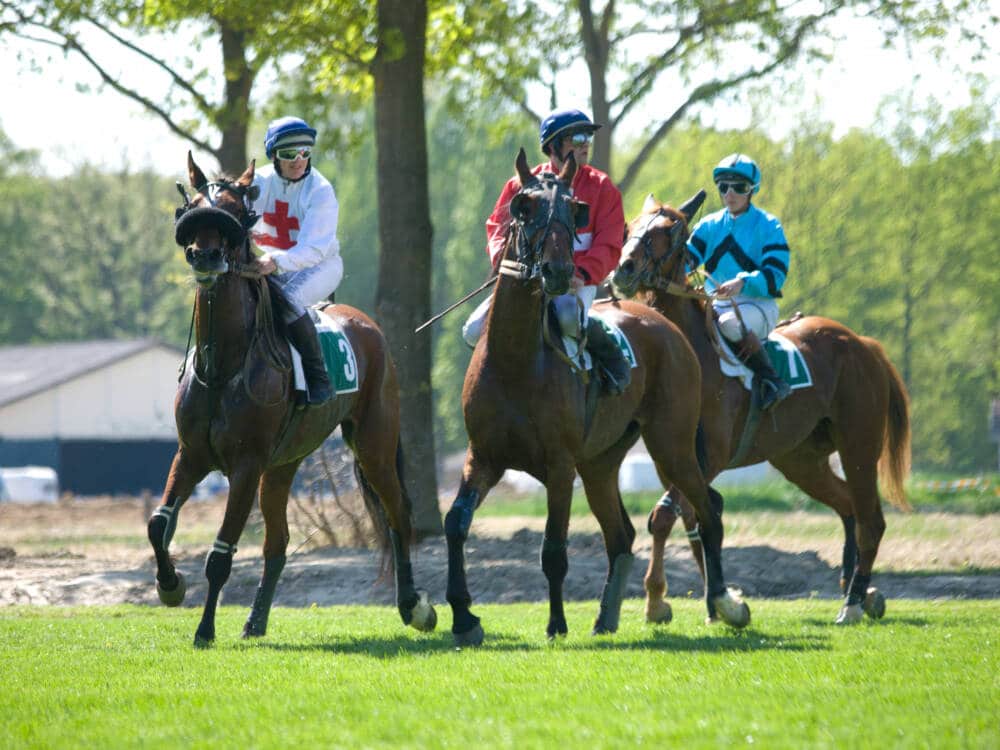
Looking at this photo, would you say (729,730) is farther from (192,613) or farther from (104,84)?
(104,84)

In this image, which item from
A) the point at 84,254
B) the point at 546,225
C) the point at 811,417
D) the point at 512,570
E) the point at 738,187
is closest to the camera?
the point at 546,225

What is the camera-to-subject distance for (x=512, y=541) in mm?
16766

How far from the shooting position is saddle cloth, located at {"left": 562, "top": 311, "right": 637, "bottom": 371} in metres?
8.95

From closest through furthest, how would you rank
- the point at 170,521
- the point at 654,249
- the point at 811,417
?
the point at 170,521, the point at 654,249, the point at 811,417

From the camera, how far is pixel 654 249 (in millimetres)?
10609

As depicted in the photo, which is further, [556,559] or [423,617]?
[423,617]

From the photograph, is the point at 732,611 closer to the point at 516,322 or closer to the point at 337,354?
the point at 516,322

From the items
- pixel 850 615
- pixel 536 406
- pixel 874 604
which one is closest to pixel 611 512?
pixel 536 406

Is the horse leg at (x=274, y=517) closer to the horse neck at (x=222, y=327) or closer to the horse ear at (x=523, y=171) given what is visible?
the horse neck at (x=222, y=327)

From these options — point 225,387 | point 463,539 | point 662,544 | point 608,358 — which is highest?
point 608,358

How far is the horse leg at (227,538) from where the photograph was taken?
8.98 metres

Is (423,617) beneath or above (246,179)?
beneath

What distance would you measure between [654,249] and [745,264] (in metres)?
1.19

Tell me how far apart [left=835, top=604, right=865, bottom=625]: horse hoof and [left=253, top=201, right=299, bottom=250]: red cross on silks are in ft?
15.3
